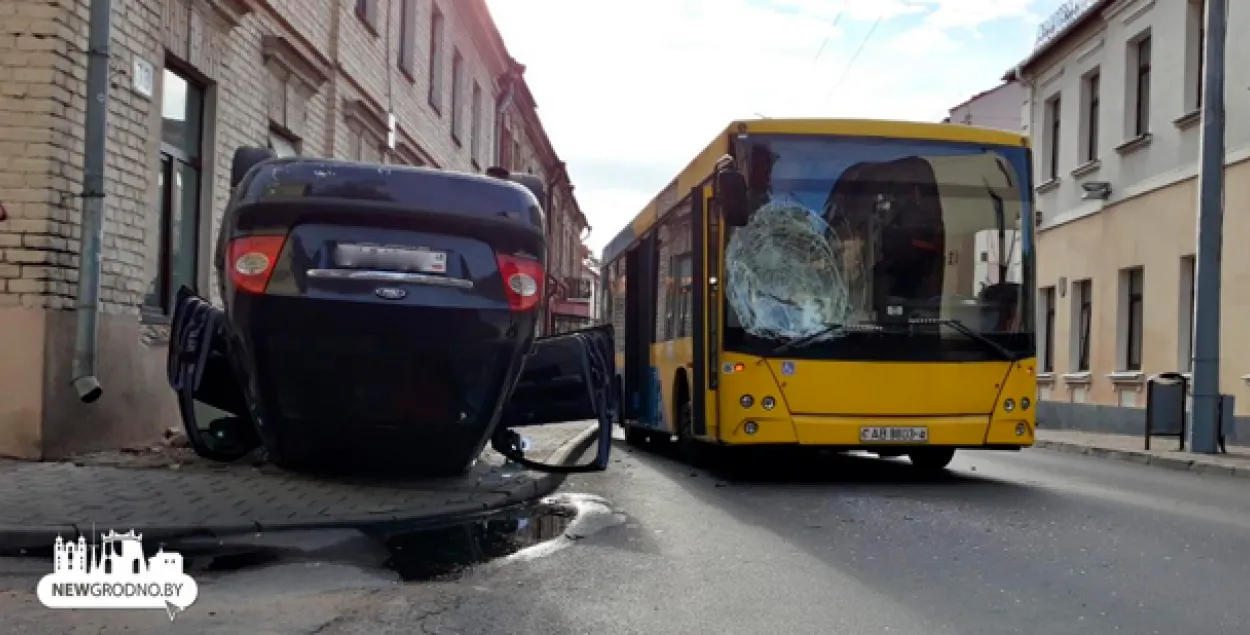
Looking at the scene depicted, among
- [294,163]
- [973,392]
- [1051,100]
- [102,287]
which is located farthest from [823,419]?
[1051,100]

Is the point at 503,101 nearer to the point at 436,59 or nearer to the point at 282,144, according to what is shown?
the point at 436,59

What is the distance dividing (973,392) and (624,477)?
3166 mm

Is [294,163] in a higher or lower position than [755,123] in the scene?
lower

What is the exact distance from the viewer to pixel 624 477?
10719mm

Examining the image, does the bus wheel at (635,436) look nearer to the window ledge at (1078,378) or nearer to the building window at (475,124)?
the window ledge at (1078,378)

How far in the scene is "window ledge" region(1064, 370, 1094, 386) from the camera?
2333 cm

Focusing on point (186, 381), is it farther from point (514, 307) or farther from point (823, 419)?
point (823, 419)

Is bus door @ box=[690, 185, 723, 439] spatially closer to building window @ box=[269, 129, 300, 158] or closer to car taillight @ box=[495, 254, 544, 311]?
car taillight @ box=[495, 254, 544, 311]

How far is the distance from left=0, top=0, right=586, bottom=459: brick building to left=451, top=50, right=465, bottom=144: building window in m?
7.65

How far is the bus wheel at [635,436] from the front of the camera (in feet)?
54.1

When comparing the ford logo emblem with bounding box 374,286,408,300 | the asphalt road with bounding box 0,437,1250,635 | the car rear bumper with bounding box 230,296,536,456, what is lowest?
the asphalt road with bounding box 0,437,1250,635

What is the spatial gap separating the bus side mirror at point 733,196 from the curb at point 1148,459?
6.92 meters

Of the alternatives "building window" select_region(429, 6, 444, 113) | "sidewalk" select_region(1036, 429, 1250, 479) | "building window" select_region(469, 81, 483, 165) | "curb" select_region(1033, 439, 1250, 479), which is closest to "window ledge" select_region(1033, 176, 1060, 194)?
"sidewalk" select_region(1036, 429, 1250, 479)

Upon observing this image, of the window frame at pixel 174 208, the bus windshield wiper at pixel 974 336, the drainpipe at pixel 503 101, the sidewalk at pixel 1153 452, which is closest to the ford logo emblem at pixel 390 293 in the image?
the window frame at pixel 174 208
